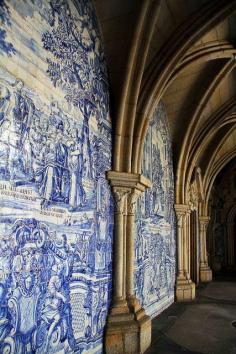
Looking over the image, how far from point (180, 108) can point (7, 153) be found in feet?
18.2

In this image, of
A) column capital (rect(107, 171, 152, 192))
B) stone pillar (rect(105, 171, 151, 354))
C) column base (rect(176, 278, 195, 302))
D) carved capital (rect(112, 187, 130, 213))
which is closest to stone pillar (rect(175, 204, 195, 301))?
column base (rect(176, 278, 195, 302))

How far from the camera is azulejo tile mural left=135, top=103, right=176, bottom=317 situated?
5.73 meters

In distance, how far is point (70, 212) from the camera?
12.1ft

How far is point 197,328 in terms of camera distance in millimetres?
5410

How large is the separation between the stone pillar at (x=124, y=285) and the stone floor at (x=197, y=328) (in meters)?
0.33

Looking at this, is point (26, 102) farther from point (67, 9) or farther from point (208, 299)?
point (208, 299)

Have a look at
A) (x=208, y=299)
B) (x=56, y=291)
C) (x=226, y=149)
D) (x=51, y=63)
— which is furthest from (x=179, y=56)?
(x=226, y=149)

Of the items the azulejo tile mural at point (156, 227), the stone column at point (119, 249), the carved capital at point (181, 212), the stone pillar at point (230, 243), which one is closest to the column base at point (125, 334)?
the stone column at point (119, 249)

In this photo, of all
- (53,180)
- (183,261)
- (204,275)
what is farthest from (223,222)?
(53,180)

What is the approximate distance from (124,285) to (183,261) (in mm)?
3940

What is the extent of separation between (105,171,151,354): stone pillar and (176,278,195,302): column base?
3.27 metres

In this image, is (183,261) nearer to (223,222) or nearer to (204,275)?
(204,275)

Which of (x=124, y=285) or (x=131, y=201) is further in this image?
(x=131, y=201)

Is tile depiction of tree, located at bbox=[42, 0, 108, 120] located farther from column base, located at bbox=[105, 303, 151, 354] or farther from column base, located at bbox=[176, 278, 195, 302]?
column base, located at bbox=[176, 278, 195, 302]
